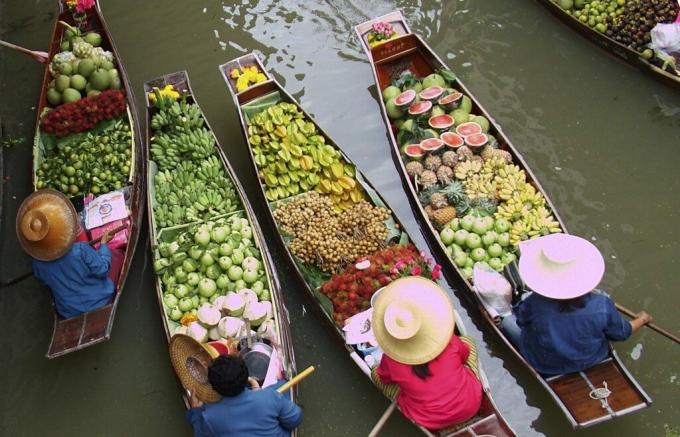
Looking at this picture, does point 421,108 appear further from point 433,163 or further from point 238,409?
point 238,409

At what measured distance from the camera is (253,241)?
5223 mm

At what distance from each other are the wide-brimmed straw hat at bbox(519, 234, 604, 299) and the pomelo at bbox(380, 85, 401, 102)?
2.69 metres

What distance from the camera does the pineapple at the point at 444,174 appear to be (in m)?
5.29

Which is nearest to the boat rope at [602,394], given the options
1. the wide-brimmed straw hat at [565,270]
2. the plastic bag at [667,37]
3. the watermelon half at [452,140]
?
the wide-brimmed straw hat at [565,270]

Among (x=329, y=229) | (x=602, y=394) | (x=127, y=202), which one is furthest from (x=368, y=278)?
(x=127, y=202)

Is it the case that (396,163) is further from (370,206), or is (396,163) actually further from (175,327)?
(175,327)

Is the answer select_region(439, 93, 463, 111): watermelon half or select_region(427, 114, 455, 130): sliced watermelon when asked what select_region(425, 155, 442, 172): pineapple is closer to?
select_region(427, 114, 455, 130): sliced watermelon

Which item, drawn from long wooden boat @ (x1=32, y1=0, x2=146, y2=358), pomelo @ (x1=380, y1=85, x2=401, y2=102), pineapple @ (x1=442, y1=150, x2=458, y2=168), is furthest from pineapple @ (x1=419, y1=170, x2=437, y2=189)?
long wooden boat @ (x1=32, y1=0, x2=146, y2=358)

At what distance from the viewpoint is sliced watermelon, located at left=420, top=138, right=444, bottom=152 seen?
543 centimetres

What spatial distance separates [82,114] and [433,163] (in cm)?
378

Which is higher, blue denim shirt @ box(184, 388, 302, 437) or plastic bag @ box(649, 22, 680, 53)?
plastic bag @ box(649, 22, 680, 53)

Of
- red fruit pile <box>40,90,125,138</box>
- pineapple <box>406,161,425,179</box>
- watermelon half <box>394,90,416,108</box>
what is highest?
red fruit pile <box>40,90,125,138</box>

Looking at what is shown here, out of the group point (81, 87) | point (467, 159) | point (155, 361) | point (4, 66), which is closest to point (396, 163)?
point (467, 159)

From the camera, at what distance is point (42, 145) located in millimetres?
6203
